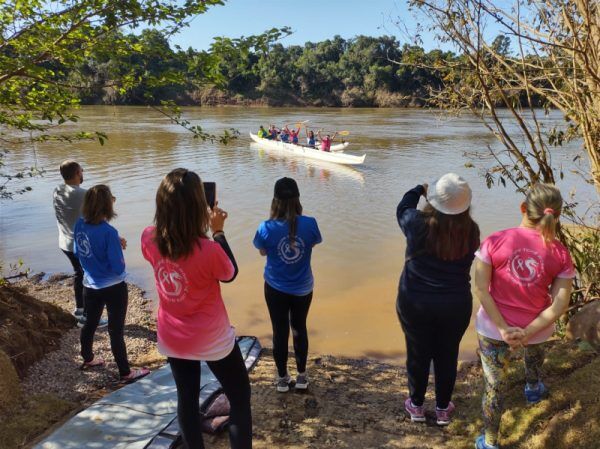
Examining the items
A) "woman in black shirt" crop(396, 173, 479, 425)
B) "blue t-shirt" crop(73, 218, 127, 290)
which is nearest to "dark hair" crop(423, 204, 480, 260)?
"woman in black shirt" crop(396, 173, 479, 425)

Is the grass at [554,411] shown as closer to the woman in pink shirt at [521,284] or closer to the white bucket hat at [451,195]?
the woman in pink shirt at [521,284]

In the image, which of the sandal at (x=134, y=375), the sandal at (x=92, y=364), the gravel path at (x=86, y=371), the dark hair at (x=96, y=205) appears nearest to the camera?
the dark hair at (x=96, y=205)

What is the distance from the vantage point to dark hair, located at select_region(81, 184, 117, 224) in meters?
3.71

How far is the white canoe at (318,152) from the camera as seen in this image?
19.3 metres

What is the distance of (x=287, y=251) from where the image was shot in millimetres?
3355

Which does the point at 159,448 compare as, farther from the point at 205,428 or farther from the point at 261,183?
the point at 261,183

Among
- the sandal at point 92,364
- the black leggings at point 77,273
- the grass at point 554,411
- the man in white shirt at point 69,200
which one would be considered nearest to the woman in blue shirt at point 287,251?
the grass at point 554,411

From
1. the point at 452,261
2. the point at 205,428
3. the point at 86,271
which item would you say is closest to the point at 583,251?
the point at 452,261

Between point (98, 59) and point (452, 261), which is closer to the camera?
point (452, 261)

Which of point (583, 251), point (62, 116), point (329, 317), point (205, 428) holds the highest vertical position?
point (62, 116)

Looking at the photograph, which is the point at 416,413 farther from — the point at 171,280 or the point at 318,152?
the point at 318,152

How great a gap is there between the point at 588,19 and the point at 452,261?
7.21 ft

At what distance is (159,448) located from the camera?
2930mm

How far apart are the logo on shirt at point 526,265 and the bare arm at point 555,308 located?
138 mm
